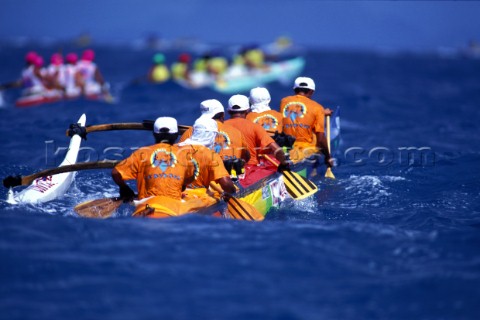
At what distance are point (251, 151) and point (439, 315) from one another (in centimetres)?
506

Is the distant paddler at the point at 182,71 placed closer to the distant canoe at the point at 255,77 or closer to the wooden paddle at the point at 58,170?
the distant canoe at the point at 255,77

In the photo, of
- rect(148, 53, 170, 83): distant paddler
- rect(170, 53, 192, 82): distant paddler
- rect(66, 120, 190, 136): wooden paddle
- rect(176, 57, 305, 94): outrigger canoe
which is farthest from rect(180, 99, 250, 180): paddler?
rect(170, 53, 192, 82): distant paddler

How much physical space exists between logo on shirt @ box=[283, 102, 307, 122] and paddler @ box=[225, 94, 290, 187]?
1464mm

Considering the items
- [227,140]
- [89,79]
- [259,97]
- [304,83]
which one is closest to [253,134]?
[227,140]

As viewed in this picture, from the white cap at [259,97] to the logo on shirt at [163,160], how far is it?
155 inches

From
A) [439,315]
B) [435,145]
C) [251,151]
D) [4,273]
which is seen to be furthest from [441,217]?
[435,145]

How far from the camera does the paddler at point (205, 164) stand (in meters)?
8.54

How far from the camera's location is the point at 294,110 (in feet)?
40.1

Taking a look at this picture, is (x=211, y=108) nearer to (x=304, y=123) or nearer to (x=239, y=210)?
(x=239, y=210)

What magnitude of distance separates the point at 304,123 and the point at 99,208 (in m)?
4.73

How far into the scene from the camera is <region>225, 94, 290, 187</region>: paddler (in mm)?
10484

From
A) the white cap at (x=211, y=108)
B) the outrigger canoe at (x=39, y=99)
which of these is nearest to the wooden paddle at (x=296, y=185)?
the white cap at (x=211, y=108)

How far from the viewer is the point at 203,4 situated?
85.9 m

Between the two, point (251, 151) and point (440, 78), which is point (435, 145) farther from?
point (440, 78)
